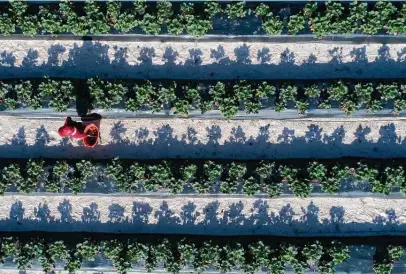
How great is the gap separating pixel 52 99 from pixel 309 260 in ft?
36.9

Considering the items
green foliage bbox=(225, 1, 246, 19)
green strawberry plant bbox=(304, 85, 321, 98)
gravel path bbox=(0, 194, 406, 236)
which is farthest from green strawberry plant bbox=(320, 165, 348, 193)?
green foliage bbox=(225, 1, 246, 19)

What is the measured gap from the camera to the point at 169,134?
19.9 m

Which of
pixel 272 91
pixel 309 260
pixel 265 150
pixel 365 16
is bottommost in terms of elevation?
pixel 309 260

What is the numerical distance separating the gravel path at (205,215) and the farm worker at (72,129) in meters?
2.44

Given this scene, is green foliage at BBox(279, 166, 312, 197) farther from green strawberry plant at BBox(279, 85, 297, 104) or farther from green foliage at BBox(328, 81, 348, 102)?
green foliage at BBox(328, 81, 348, 102)

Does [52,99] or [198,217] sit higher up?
[52,99]

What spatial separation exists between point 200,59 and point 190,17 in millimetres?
1633

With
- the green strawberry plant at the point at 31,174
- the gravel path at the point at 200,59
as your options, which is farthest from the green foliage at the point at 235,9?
the green strawberry plant at the point at 31,174

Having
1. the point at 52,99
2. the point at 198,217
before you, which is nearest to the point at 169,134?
the point at 198,217

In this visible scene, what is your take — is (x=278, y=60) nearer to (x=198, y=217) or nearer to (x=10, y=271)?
(x=198, y=217)

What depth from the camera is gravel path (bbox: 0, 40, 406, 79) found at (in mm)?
19672

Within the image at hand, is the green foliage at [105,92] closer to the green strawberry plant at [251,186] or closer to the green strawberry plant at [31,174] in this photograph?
the green strawberry plant at [31,174]

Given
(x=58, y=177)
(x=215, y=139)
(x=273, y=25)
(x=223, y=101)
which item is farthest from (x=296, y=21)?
(x=58, y=177)

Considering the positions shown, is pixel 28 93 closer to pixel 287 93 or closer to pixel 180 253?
pixel 180 253
